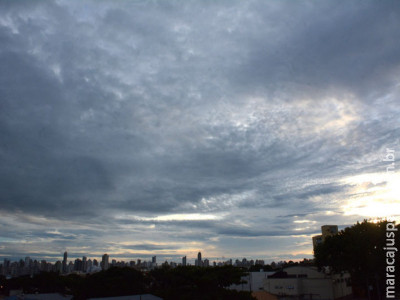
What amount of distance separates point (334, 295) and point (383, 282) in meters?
16.1

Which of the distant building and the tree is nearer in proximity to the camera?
the tree

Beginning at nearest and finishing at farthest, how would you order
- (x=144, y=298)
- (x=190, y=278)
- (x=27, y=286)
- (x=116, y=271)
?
(x=144, y=298) < (x=190, y=278) < (x=116, y=271) < (x=27, y=286)

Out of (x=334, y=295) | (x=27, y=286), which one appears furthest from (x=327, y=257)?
(x=27, y=286)

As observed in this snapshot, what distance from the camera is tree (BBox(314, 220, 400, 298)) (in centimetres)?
4994

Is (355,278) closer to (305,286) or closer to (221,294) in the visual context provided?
(305,286)

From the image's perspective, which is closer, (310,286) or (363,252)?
Result: (363,252)

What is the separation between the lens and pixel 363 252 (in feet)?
A: 168

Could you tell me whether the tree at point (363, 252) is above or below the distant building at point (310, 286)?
above

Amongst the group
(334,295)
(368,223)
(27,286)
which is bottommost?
(27,286)

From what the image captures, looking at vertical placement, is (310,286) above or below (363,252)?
below

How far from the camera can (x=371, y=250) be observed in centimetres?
5125

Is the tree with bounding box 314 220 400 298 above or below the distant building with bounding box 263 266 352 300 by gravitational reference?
above

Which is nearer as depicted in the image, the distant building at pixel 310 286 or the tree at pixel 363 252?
the tree at pixel 363 252

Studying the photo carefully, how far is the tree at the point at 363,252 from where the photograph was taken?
49.9 metres
